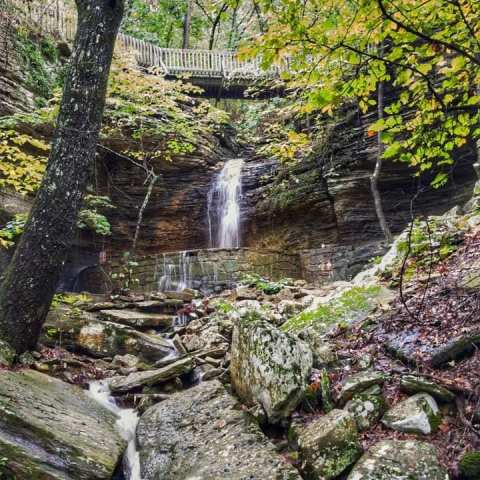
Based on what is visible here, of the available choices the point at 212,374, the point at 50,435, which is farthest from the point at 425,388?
the point at 50,435

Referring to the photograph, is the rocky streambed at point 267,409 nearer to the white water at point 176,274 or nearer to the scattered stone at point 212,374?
the scattered stone at point 212,374

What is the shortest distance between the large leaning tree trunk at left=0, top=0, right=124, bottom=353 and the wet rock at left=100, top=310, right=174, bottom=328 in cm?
258

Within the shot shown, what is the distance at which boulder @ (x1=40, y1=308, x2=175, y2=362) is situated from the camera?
579 cm

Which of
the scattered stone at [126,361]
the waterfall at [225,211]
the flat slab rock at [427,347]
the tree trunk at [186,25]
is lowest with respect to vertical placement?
the scattered stone at [126,361]

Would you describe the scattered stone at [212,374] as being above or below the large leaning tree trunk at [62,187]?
below

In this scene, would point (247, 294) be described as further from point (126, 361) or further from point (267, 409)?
point (267, 409)

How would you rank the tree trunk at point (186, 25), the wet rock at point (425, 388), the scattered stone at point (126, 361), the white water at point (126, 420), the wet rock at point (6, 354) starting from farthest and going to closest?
the tree trunk at point (186, 25), the scattered stone at point (126, 361), the wet rock at point (6, 354), the white water at point (126, 420), the wet rock at point (425, 388)

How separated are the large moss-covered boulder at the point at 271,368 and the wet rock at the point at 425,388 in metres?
0.78

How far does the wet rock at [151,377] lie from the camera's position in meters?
4.70

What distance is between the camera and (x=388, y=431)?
2.81 meters

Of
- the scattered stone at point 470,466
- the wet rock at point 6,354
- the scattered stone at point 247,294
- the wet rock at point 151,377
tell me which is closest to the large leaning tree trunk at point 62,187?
the wet rock at point 6,354

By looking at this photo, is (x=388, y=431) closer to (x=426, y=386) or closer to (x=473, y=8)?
(x=426, y=386)

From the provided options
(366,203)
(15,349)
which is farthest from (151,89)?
(15,349)

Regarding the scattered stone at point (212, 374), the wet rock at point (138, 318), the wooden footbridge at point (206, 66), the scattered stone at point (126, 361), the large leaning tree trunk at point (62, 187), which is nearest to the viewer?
the large leaning tree trunk at point (62, 187)
